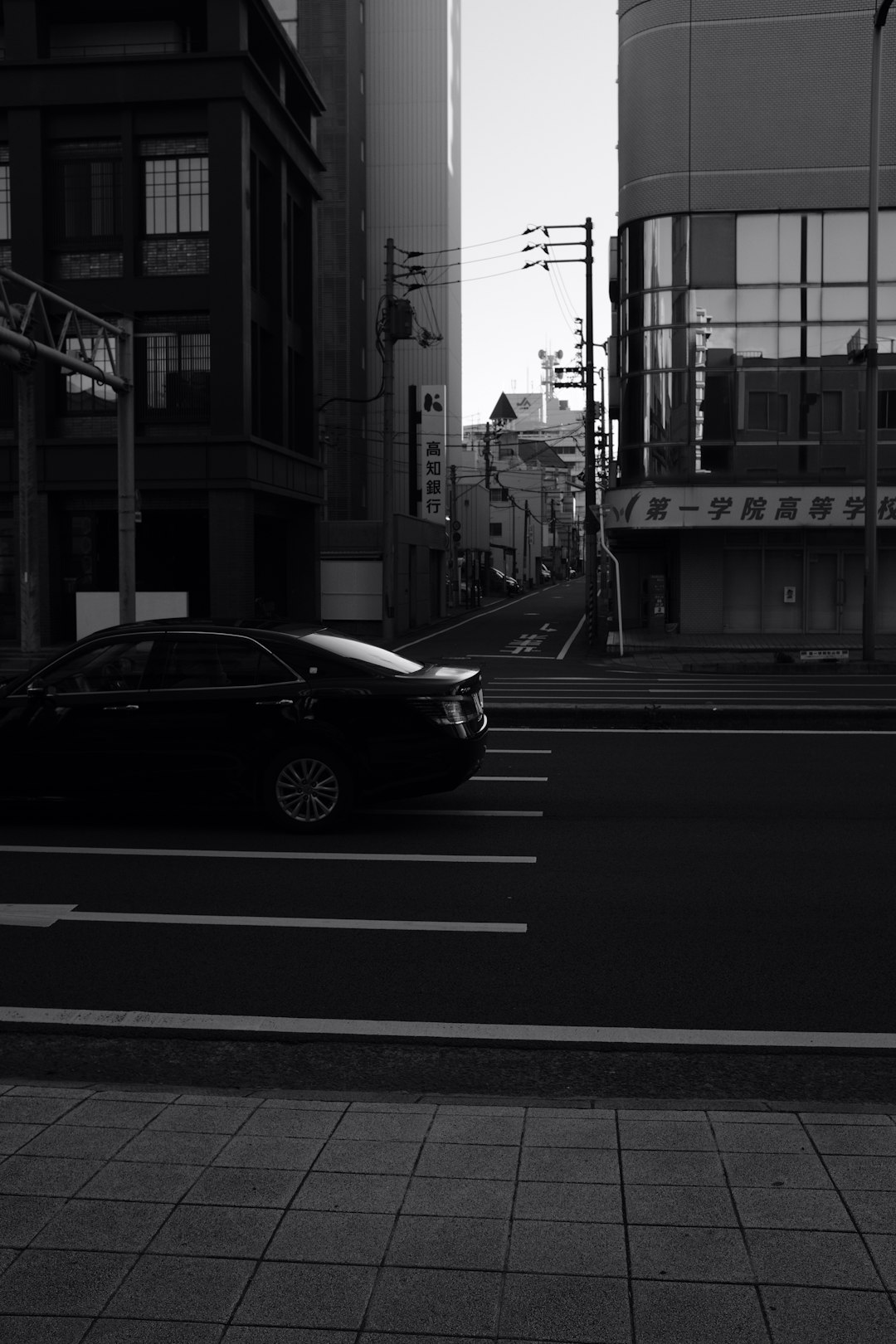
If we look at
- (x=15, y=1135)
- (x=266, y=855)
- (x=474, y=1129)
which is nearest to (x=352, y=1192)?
(x=474, y=1129)

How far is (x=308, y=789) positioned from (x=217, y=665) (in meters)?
1.17

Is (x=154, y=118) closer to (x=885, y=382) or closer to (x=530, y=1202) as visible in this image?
(x=885, y=382)

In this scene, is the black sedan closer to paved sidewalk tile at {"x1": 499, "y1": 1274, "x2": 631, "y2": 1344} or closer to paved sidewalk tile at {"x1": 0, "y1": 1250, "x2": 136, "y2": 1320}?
paved sidewalk tile at {"x1": 0, "y1": 1250, "x2": 136, "y2": 1320}

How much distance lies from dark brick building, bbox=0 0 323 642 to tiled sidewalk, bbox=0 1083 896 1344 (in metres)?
30.4

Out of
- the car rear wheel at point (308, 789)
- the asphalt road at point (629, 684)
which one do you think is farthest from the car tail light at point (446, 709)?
Answer: the asphalt road at point (629, 684)

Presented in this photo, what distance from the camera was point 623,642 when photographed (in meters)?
33.2

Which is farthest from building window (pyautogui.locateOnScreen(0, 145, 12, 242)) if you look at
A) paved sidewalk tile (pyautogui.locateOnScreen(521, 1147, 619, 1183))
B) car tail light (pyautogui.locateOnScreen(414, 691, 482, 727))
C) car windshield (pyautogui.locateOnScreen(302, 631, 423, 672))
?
paved sidewalk tile (pyautogui.locateOnScreen(521, 1147, 619, 1183))

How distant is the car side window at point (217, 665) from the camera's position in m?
9.70

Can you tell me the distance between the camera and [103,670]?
9.88 metres

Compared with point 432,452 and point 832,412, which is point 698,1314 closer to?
point 832,412

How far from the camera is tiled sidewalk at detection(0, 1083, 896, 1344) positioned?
10.4 ft

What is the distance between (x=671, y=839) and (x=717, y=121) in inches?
1213

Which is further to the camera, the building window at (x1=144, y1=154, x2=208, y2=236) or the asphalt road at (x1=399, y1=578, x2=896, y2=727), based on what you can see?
the building window at (x1=144, y1=154, x2=208, y2=236)

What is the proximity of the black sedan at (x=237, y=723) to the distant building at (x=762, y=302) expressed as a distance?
87.1 feet
